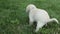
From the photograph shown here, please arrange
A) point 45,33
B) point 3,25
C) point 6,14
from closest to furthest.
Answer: point 45,33 → point 3,25 → point 6,14

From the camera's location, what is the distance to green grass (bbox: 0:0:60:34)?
3.86m

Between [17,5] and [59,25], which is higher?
[17,5]

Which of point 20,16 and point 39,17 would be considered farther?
point 20,16

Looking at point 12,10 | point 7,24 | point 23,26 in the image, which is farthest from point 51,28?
point 12,10

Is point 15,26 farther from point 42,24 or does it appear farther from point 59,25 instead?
point 59,25

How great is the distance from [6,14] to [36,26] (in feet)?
2.91

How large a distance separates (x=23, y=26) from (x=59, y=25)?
0.74 metres

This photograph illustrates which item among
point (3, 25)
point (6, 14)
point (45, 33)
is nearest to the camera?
point (45, 33)

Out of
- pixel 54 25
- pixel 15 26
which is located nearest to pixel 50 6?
pixel 54 25

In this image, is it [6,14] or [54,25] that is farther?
[6,14]

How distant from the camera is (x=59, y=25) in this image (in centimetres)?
412

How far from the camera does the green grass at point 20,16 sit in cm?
386

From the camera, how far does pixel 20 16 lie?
177 inches

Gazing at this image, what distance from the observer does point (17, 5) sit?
5180 mm
